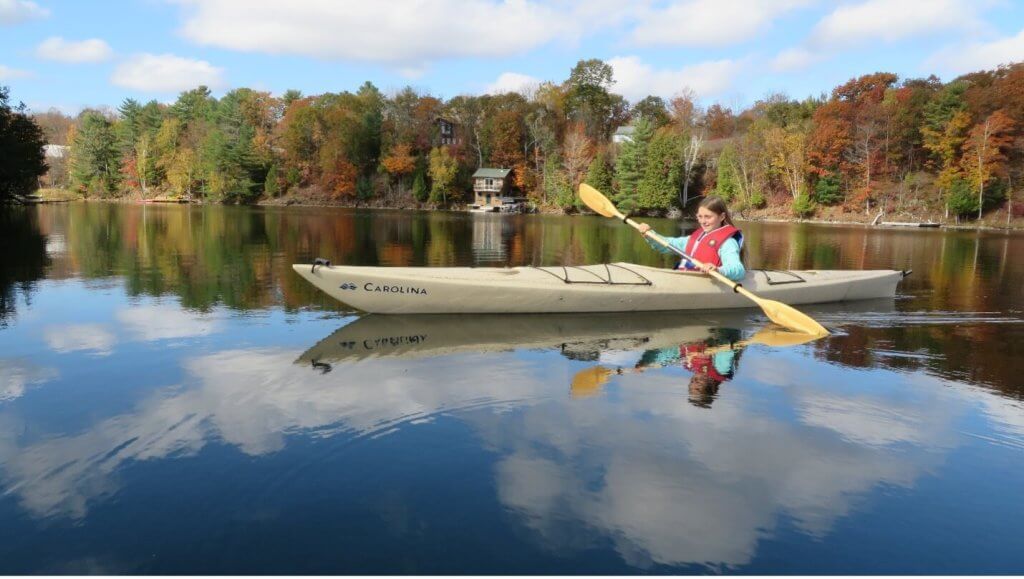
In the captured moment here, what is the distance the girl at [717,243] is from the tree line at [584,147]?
36.5m

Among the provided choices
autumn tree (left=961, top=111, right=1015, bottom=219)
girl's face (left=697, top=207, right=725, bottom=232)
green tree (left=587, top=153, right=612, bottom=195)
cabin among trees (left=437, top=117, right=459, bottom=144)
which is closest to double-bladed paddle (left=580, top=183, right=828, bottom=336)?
girl's face (left=697, top=207, right=725, bottom=232)

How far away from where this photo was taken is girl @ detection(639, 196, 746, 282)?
26.1 feet

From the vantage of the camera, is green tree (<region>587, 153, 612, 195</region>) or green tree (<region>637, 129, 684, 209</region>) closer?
green tree (<region>637, 129, 684, 209</region>)

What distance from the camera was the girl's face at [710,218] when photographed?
26.1 ft

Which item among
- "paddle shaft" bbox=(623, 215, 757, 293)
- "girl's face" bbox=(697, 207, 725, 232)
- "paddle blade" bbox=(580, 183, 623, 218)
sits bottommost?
"paddle shaft" bbox=(623, 215, 757, 293)

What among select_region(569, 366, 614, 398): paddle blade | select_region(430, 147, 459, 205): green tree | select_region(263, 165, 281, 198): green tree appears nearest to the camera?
select_region(569, 366, 614, 398): paddle blade

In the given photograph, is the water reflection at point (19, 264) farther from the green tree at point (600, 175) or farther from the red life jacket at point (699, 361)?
the green tree at point (600, 175)

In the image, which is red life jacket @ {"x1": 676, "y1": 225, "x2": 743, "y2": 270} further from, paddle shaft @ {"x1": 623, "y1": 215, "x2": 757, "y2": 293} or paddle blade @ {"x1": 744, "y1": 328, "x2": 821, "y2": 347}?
paddle blade @ {"x1": 744, "y1": 328, "x2": 821, "y2": 347}

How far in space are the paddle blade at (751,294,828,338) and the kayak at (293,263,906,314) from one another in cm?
101

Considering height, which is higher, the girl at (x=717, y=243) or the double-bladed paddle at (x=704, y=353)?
the girl at (x=717, y=243)

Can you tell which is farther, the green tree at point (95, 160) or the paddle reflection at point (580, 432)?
the green tree at point (95, 160)

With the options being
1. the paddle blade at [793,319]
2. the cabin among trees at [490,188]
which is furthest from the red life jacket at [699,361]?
the cabin among trees at [490,188]

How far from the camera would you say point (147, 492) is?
133 inches

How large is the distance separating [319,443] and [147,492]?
38.3 inches
